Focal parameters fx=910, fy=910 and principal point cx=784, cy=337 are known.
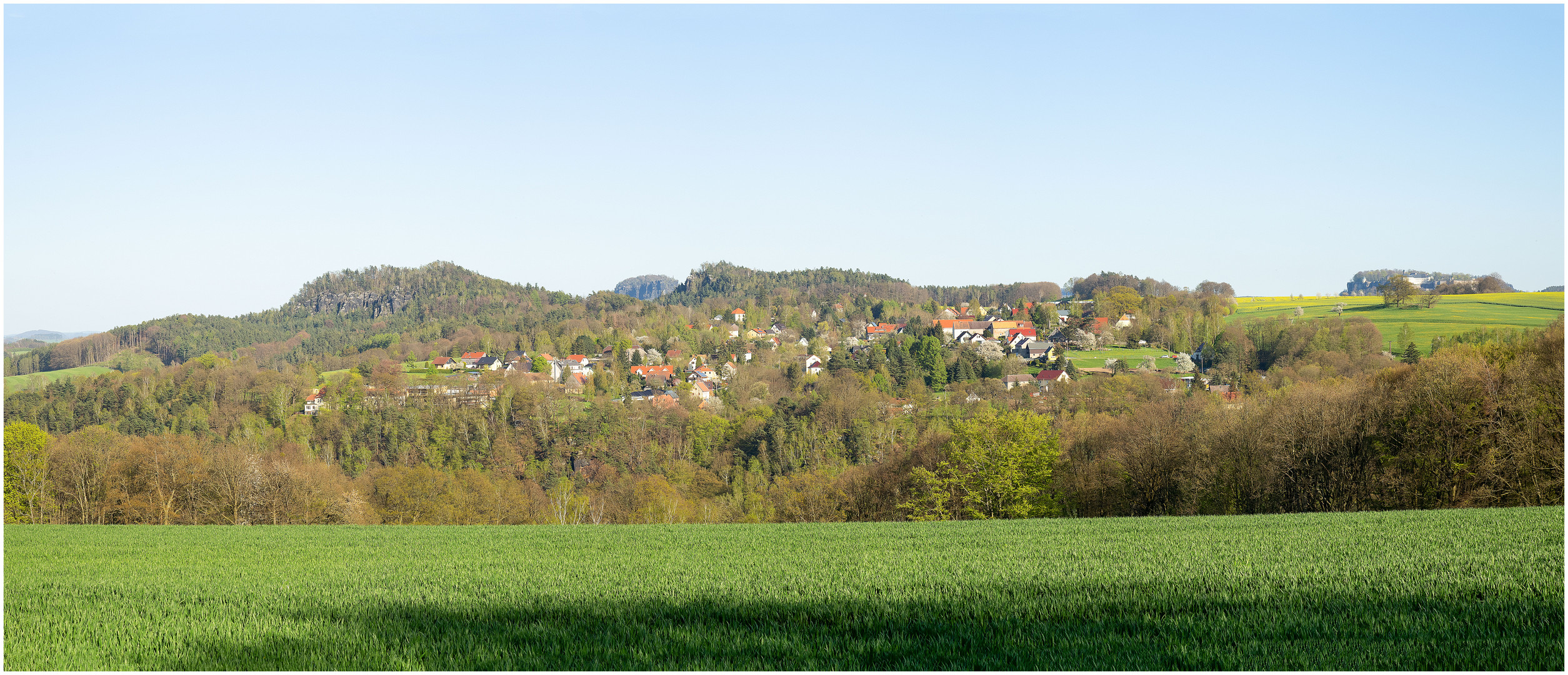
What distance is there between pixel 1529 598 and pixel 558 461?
109282mm

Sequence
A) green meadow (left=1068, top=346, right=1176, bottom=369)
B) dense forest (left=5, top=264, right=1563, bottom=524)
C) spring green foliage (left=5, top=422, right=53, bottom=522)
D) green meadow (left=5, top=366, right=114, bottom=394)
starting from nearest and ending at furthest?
dense forest (left=5, top=264, right=1563, bottom=524) → spring green foliage (left=5, top=422, right=53, bottom=522) → green meadow (left=5, top=366, right=114, bottom=394) → green meadow (left=1068, top=346, right=1176, bottom=369)

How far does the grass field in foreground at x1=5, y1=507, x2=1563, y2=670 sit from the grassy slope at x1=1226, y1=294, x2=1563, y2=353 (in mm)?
95028

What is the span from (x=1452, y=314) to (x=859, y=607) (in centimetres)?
13562

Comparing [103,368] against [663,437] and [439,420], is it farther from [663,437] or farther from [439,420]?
[663,437]

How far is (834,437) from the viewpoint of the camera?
10969 centimetres

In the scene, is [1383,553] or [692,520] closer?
[1383,553]

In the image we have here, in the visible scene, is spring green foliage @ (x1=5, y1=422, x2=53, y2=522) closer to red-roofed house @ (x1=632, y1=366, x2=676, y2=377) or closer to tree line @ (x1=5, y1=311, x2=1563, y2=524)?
tree line @ (x1=5, y1=311, x2=1563, y2=524)

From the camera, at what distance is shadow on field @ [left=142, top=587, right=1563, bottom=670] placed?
7.12 metres

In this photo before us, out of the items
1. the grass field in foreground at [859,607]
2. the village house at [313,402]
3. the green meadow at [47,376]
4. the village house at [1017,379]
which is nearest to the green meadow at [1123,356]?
the village house at [1017,379]

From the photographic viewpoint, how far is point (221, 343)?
18400cm

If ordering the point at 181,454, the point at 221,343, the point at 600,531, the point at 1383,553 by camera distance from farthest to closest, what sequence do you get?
the point at 221,343 < the point at 181,454 < the point at 600,531 < the point at 1383,553

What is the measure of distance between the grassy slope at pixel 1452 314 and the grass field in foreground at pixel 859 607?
95.0 metres

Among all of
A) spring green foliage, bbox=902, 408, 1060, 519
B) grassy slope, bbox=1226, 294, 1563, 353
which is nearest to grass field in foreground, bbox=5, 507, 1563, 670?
spring green foliage, bbox=902, 408, 1060, 519

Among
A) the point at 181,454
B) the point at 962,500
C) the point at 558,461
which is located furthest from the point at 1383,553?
the point at 558,461
